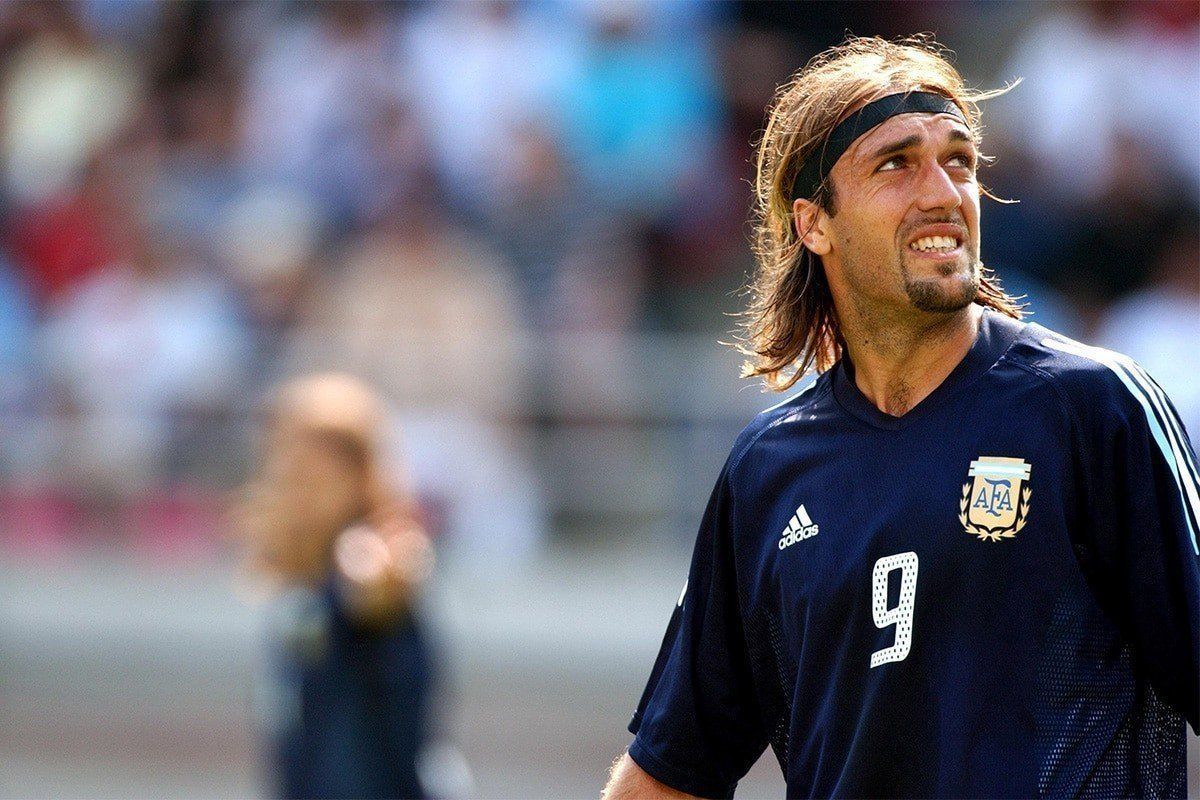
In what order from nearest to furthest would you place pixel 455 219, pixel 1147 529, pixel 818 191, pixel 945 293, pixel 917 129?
pixel 1147 529 → pixel 945 293 → pixel 917 129 → pixel 818 191 → pixel 455 219

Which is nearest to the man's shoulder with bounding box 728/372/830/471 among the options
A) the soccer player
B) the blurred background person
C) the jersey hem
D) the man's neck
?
the soccer player

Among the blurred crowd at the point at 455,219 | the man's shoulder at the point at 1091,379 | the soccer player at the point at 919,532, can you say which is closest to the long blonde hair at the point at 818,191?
the soccer player at the point at 919,532

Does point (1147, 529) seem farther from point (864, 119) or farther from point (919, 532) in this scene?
point (864, 119)

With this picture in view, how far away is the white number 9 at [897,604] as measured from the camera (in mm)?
3291

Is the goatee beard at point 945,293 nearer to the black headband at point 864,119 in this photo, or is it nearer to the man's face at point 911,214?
the man's face at point 911,214

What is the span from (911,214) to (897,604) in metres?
0.72

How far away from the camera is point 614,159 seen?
1108 centimetres

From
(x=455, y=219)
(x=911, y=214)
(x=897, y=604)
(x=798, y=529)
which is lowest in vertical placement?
(x=897, y=604)

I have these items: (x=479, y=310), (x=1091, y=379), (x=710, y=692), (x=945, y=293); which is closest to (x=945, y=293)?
(x=945, y=293)

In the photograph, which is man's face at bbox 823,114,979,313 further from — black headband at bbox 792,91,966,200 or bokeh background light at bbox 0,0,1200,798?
bokeh background light at bbox 0,0,1200,798

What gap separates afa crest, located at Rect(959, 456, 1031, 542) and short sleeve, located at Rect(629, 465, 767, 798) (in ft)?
1.99

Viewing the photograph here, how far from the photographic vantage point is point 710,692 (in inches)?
147

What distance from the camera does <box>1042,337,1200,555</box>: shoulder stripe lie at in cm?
316

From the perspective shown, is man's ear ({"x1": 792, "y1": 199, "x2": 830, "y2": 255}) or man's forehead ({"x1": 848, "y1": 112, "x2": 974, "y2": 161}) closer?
man's forehead ({"x1": 848, "y1": 112, "x2": 974, "y2": 161})
